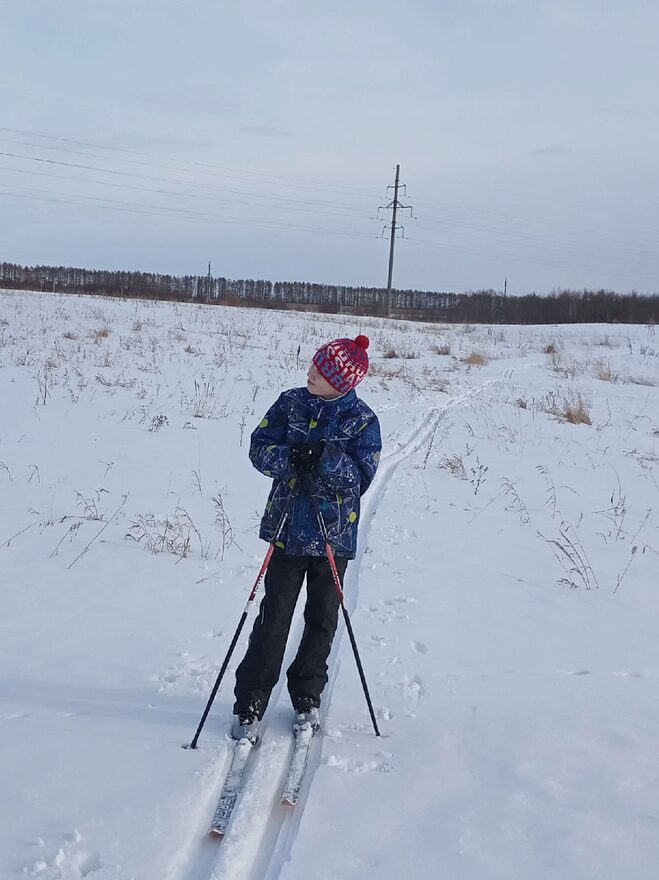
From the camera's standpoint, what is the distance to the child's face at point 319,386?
310cm

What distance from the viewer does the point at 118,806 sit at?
2645mm

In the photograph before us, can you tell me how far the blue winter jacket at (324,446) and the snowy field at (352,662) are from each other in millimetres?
938

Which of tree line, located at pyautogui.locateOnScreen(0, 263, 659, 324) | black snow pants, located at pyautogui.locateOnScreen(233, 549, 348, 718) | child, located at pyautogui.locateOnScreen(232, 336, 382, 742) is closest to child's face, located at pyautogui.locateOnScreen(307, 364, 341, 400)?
child, located at pyautogui.locateOnScreen(232, 336, 382, 742)

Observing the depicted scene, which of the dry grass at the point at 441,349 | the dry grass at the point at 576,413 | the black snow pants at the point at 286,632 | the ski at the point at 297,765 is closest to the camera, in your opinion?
the ski at the point at 297,765

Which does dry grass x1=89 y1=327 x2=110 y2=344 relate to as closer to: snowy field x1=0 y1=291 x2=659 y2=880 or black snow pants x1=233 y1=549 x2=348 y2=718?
snowy field x1=0 y1=291 x2=659 y2=880

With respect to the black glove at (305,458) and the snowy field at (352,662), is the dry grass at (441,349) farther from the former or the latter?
the black glove at (305,458)

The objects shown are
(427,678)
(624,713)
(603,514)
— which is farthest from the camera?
(603,514)

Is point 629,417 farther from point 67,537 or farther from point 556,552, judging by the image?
point 67,537

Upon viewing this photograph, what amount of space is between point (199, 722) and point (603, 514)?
506 centimetres

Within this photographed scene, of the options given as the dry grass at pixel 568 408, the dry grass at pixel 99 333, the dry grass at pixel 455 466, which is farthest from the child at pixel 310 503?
the dry grass at pixel 99 333

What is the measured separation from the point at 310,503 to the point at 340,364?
25.5 inches

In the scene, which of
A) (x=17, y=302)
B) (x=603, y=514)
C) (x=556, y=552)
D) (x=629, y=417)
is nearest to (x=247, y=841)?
(x=556, y=552)

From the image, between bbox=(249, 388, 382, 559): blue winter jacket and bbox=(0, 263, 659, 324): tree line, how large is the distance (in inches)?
1454

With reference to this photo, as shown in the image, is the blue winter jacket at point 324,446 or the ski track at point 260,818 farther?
the blue winter jacket at point 324,446
